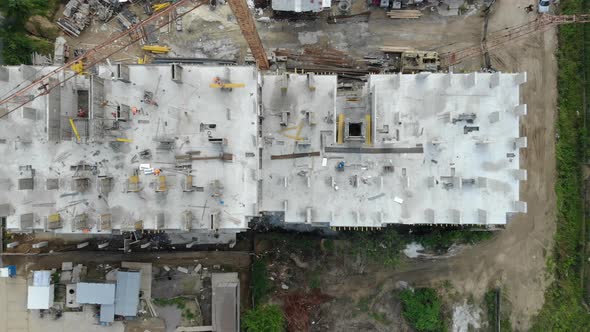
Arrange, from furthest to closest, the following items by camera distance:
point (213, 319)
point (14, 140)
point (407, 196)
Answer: point (213, 319) < point (407, 196) < point (14, 140)

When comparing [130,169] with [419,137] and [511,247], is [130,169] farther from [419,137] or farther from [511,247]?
[511,247]

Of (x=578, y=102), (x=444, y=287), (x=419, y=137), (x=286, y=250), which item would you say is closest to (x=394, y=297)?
(x=444, y=287)

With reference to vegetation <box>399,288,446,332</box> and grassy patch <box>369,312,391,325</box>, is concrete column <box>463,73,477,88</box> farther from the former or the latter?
grassy patch <box>369,312,391,325</box>

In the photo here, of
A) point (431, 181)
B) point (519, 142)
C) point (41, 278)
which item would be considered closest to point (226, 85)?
point (431, 181)

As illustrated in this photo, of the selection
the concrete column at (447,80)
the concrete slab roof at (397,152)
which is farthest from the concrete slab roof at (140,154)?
the concrete column at (447,80)

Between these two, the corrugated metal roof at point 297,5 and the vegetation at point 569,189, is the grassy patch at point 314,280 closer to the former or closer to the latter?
the vegetation at point 569,189

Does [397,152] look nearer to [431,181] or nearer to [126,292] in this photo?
[431,181]
